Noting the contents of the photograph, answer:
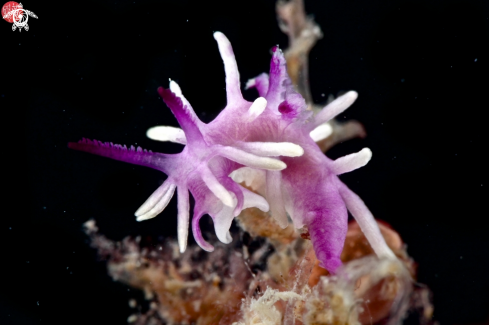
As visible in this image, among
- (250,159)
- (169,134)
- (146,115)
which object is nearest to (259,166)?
(250,159)

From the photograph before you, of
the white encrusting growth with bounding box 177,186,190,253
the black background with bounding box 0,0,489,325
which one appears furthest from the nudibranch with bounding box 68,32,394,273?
the black background with bounding box 0,0,489,325

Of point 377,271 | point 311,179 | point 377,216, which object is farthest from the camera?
point 377,216

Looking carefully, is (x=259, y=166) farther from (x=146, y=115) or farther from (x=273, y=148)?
(x=146, y=115)

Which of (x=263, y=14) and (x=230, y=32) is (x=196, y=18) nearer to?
(x=230, y=32)

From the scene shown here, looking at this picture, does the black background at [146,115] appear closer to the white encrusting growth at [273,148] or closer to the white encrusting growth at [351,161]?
the white encrusting growth at [351,161]

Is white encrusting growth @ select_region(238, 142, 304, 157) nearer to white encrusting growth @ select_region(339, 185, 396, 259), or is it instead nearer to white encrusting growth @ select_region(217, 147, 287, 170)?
white encrusting growth @ select_region(217, 147, 287, 170)

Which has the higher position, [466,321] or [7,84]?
[7,84]

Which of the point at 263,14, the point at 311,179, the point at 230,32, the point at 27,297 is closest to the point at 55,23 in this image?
the point at 230,32

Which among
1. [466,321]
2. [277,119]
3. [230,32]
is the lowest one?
[466,321]
